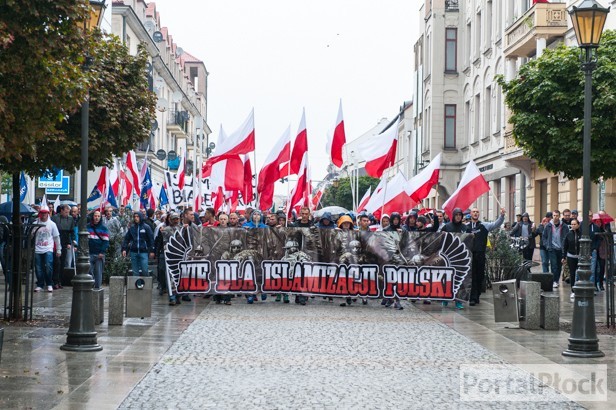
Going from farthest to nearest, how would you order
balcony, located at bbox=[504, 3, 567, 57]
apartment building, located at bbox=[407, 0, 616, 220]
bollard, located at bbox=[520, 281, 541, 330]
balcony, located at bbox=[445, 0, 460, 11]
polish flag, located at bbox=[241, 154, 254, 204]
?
balcony, located at bbox=[445, 0, 460, 11] → apartment building, located at bbox=[407, 0, 616, 220] → balcony, located at bbox=[504, 3, 567, 57] → polish flag, located at bbox=[241, 154, 254, 204] → bollard, located at bbox=[520, 281, 541, 330]

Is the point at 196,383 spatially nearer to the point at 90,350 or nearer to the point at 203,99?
the point at 90,350

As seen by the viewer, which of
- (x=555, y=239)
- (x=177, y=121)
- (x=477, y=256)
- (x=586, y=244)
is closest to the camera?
(x=586, y=244)

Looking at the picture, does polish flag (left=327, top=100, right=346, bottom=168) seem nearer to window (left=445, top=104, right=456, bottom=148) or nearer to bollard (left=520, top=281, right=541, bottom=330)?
bollard (left=520, top=281, right=541, bottom=330)

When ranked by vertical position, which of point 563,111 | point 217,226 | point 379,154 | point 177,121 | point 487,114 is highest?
point 177,121

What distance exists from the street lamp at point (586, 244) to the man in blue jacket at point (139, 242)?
909cm

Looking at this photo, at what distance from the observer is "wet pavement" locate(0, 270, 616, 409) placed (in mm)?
8602

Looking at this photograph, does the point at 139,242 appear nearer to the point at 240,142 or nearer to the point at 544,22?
the point at 240,142

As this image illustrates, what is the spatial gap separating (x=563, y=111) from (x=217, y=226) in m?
7.60

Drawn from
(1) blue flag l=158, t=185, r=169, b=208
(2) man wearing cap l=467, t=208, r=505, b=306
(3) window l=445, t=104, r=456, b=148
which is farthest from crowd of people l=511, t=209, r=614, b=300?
(3) window l=445, t=104, r=456, b=148

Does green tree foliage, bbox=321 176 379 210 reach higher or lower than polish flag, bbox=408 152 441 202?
higher

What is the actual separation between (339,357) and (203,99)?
329 ft

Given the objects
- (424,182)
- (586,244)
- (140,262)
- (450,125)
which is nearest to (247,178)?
(424,182)

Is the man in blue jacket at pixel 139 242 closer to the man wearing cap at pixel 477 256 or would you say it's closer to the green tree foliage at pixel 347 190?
the man wearing cap at pixel 477 256

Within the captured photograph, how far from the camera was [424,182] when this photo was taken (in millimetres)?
25469
